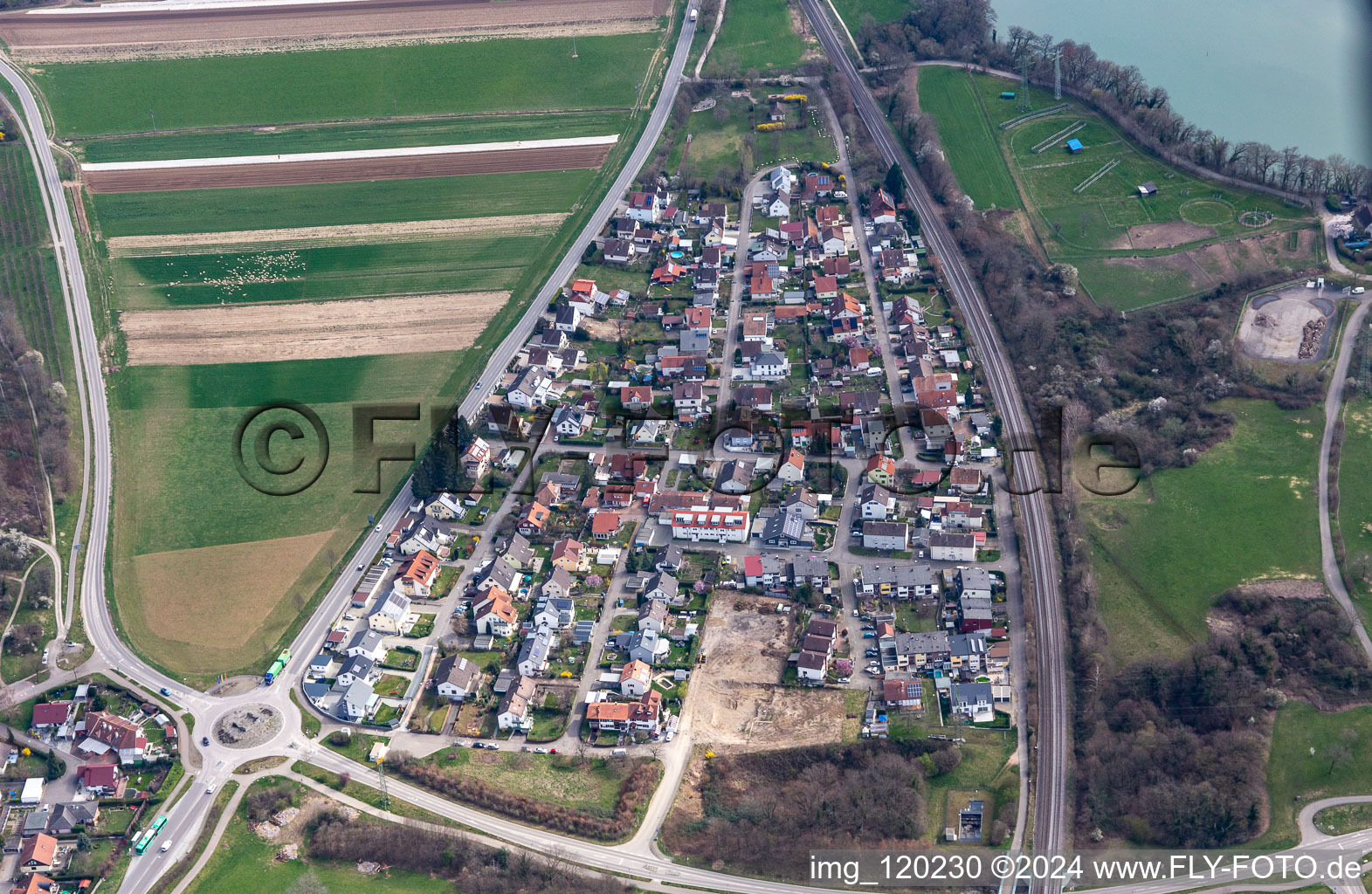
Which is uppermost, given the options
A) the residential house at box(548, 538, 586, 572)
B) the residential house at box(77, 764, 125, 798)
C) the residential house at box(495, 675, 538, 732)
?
the residential house at box(548, 538, 586, 572)

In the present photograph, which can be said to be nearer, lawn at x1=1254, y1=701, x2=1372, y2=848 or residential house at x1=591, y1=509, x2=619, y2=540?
lawn at x1=1254, y1=701, x2=1372, y2=848

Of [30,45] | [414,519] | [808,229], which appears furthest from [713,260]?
[30,45]

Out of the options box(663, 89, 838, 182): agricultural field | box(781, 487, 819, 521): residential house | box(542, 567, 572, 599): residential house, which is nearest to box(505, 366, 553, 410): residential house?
box(542, 567, 572, 599): residential house

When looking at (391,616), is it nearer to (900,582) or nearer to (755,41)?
(900,582)

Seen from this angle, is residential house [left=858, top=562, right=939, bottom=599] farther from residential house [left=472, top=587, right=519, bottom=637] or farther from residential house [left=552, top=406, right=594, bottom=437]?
residential house [left=552, top=406, right=594, bottom=437]

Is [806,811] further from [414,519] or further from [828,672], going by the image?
[414,519]

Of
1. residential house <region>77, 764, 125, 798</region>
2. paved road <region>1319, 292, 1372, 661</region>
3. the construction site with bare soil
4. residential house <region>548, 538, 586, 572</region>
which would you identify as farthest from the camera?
residential house <region>548, 538, 586, 572</region>

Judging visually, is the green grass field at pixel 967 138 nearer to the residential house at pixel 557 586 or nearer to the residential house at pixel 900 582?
the residential house at pixel 900 582

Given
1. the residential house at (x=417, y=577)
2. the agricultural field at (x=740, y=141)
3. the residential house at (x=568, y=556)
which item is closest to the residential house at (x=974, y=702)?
the residential house at (x=568, y=556)
